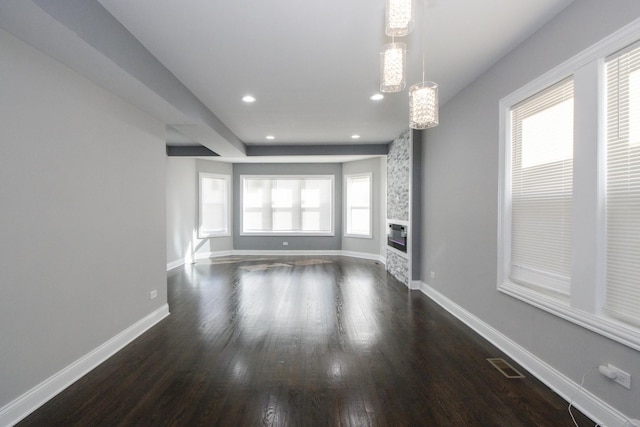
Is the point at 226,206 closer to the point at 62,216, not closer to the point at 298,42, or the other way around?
the point at 62,216

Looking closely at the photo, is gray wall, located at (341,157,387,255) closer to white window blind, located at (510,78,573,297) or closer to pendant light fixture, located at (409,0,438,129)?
white window blind, located at (510,78,573,297)

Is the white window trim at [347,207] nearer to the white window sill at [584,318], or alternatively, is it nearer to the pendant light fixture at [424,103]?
the white window sill at [584,318]

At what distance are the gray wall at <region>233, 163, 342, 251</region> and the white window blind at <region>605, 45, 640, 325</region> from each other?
21.0 ft

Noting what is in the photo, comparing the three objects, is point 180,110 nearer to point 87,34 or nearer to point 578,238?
point 87,34

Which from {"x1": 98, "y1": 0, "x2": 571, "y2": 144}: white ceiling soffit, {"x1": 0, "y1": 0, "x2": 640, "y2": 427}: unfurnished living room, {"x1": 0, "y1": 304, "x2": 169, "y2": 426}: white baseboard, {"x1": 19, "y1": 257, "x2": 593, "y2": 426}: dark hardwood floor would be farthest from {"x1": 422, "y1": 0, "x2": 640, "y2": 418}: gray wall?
{"x1": 0, "y1": 304, "x2": 169, "y2": 426}: white baseboard

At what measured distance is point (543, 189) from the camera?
2.29 metres

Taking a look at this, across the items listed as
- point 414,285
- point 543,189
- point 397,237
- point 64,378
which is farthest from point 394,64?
point 397,237

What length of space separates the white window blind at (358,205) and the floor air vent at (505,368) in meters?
5.04

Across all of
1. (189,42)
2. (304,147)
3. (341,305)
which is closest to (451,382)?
(341,305)

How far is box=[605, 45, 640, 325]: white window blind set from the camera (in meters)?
1.61

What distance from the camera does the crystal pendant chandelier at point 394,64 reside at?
1.64 metres

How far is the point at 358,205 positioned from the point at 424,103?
5943 millimetres

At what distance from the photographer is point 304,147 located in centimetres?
620

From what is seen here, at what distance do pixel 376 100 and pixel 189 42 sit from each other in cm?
220
